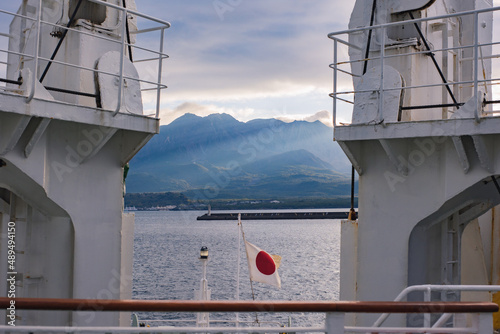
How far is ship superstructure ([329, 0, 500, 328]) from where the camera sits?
972 centimetres

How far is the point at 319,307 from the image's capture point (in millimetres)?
5129

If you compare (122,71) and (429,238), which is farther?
(429,238)

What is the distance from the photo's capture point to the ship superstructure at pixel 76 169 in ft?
28.8

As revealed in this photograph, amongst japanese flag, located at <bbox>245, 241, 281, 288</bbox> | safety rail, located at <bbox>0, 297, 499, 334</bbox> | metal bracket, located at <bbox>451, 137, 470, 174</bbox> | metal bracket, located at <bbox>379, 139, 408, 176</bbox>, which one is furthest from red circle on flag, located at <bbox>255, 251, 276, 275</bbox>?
safety rail, located at <bbox>0, 297, 499, 334</bbox>

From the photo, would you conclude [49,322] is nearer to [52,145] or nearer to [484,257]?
[52,145]

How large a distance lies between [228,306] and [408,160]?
6201 mm

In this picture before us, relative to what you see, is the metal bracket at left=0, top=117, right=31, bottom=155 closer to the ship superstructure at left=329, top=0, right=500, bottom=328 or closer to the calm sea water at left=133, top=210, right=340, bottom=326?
the ship superstructure at left=329, top=0, right=500, bottom=328

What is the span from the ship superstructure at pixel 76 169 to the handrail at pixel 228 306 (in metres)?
3.88

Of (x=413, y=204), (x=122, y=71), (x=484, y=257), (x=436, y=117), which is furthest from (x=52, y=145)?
(x=484, y=257)

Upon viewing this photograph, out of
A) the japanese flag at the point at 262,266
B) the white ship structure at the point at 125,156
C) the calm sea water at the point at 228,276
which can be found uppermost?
the white ship structure at the point at 125,156

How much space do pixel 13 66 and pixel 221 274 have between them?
5796 cm

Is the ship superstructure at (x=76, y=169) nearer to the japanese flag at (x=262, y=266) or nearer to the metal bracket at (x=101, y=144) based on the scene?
the metal bracket at (x=101, y=144)

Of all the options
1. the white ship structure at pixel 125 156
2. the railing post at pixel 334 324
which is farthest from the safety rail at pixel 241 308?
the white ship structure at pixel 125 156

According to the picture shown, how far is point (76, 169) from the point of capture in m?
9.15
